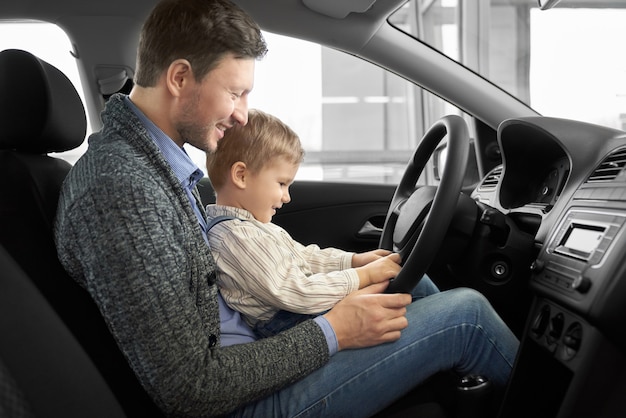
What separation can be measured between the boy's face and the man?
0.12m

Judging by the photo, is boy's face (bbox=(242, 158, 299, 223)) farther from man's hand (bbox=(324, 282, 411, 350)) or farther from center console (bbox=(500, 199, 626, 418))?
center console (bbox=(500, 199, 626, 418))

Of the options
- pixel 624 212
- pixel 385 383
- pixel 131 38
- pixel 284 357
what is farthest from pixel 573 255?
pixel 131 38

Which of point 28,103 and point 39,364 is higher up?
point 28,103

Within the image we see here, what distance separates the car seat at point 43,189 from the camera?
95 cm

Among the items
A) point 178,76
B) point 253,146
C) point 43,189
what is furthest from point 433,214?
point 43,189

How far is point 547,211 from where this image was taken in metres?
1.39

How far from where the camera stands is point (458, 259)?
136cm

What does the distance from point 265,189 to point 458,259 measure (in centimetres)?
46

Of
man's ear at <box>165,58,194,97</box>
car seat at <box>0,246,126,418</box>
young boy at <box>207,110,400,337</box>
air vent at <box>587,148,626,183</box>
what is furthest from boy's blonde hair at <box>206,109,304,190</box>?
air vent at <box>587,148,626,183</box>

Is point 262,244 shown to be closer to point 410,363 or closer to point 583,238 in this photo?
point 410,363

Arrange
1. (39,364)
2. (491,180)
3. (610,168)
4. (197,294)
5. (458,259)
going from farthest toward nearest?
1. (491,180)
2. (458,259)
3. (610,168)
4. (197,294)
5. (39,364)

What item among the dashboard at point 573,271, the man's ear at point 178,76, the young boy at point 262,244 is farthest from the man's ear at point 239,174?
the dashboard at point 573,271

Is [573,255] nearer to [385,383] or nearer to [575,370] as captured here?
[575,370]

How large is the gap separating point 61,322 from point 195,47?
1.57 feet
